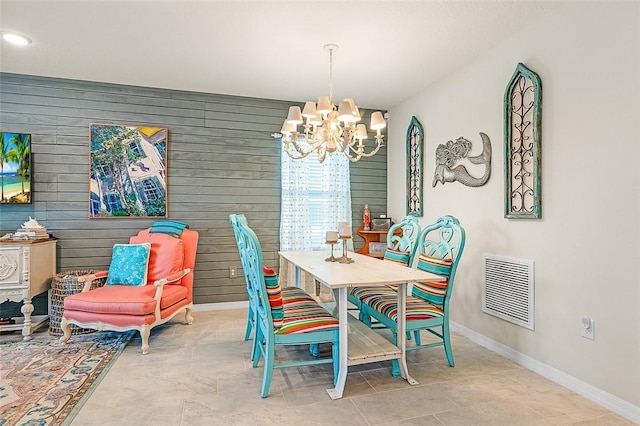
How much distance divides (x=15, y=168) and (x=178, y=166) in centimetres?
153

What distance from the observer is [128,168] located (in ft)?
13.1

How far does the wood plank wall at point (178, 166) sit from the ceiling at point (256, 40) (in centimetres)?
23

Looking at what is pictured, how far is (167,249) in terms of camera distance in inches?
141

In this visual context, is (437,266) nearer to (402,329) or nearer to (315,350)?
(402,329)

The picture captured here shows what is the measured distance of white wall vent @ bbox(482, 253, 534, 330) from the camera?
2730 mm

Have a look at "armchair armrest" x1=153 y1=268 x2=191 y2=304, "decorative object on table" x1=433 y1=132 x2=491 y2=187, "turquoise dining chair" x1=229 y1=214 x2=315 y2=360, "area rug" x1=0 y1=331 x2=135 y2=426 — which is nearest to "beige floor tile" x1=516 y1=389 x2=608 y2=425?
"turquoise dining chair" x1=229 y1=214 x2=315 y2=360

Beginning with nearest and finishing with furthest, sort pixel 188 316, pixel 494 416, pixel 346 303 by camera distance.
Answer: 1. pixel 494 416
2. pixel 346 303
3. pixel 188 316

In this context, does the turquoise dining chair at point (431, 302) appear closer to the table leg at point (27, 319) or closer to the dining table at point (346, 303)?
the dining table at point (346, 303)

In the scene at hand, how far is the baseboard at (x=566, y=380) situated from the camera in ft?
6.81

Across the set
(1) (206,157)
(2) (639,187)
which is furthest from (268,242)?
(2) (639,187)

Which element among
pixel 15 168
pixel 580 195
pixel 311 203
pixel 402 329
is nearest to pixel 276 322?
pixel 402 329

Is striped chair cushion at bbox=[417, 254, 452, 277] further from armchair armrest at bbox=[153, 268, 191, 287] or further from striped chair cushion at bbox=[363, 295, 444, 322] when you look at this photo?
armchair armrest at bbox=[153, 268, 191, 287]

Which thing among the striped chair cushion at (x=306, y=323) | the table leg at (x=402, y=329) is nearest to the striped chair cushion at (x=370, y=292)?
the table leg at (x=402, y=329)

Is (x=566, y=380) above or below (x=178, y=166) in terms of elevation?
below
